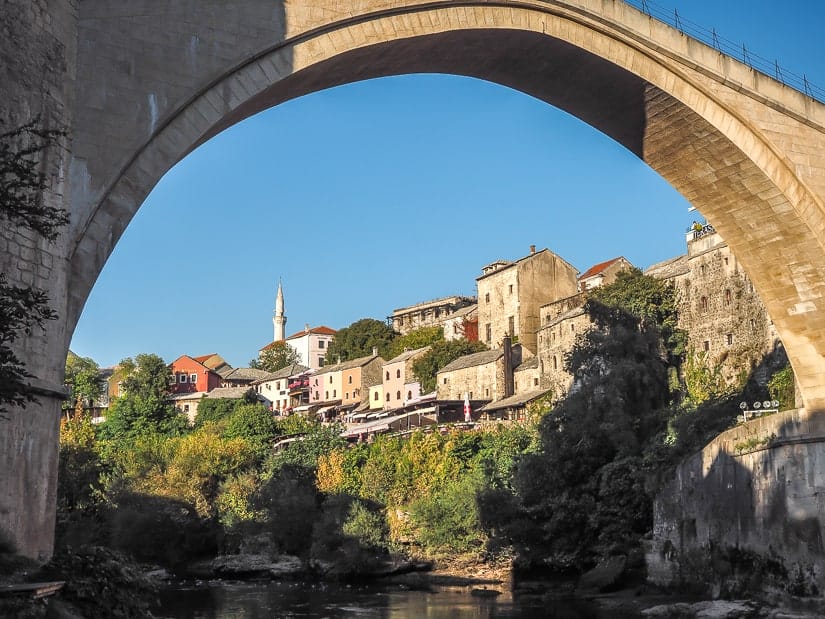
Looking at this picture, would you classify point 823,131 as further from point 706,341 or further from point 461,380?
point 461,380

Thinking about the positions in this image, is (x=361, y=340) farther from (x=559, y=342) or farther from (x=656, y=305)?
(x=656, y=305)

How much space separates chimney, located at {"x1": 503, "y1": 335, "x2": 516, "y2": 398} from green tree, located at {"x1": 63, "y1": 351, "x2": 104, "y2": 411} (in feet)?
94.8

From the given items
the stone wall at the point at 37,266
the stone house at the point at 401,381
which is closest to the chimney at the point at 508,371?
the stone house at the point at 401,381

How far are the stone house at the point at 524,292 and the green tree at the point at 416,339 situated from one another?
23.3 ft

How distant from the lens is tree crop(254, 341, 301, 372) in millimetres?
75062

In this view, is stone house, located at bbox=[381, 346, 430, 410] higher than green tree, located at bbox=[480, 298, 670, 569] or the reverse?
higher

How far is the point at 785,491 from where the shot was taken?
14680mm

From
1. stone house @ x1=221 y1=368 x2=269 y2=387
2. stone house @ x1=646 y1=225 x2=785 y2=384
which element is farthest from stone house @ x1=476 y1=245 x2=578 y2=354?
stone house @ x1=221 y1=368 x2=269 y2=387

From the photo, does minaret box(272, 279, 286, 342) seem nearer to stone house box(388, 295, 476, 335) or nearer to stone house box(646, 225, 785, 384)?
stone house box(388, 295, 476, 335)

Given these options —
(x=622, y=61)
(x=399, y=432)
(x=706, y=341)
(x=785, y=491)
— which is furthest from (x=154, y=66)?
(x=399, y=432)

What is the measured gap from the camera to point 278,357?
75.7 m

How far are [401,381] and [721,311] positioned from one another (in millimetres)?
22348

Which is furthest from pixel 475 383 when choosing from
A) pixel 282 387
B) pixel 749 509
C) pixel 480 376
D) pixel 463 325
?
pixel 749 509

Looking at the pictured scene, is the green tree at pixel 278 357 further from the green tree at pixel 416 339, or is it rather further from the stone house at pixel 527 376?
the stone house at pixel 527 376
